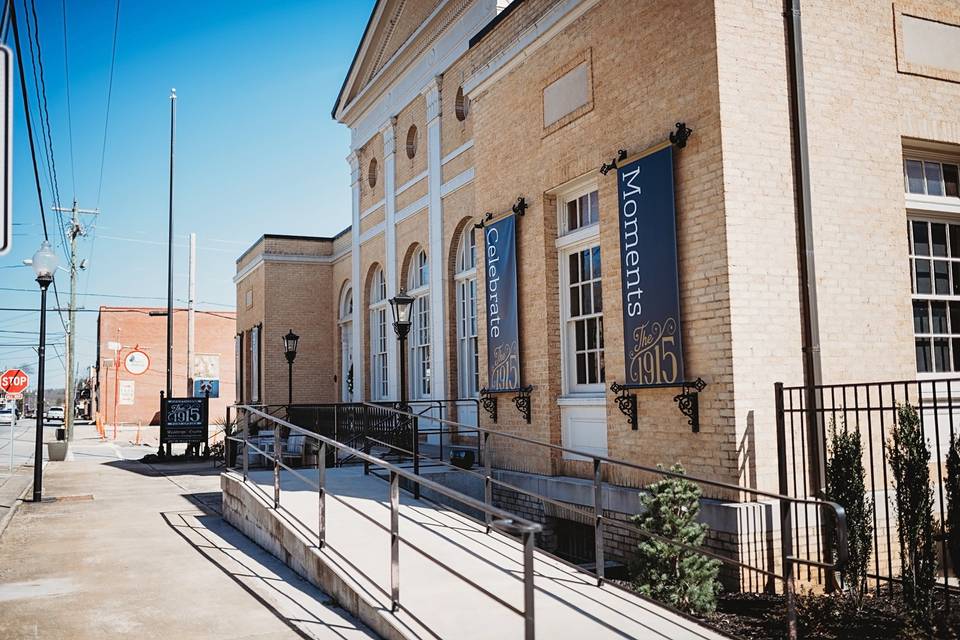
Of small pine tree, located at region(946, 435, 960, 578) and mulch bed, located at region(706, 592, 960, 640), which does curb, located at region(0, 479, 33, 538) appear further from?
small pine tree, located at region(946, 435, 960, 578)

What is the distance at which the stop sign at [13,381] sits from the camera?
909 inches

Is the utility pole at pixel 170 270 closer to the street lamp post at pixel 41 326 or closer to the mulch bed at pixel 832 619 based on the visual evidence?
the street lamp post at pixel 41 326

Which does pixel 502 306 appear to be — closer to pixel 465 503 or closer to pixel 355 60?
pixel 465 503

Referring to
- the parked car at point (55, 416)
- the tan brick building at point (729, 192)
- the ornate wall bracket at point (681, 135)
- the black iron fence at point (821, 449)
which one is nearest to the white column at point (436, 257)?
the tan brick building at point (729, 192)

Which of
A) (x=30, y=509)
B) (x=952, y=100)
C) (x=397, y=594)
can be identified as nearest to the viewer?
(x=397, y=594)

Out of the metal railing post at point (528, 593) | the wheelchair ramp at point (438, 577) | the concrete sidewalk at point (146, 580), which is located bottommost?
the concrete sidewalk at point (146, 580)

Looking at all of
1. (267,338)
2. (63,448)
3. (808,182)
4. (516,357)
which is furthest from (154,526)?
(267,338)

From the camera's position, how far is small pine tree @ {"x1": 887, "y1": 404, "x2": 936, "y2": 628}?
656 cm

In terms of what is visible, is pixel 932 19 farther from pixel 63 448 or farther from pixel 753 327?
pixel 63 448

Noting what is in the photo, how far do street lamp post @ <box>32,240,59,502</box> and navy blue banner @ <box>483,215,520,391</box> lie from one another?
7.69 metres

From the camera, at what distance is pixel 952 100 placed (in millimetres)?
9664

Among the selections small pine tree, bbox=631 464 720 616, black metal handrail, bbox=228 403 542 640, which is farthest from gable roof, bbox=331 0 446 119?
small pine tree, bbox=631 464 720 616

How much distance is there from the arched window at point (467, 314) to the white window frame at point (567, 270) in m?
6.21

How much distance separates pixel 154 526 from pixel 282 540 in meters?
3.61
